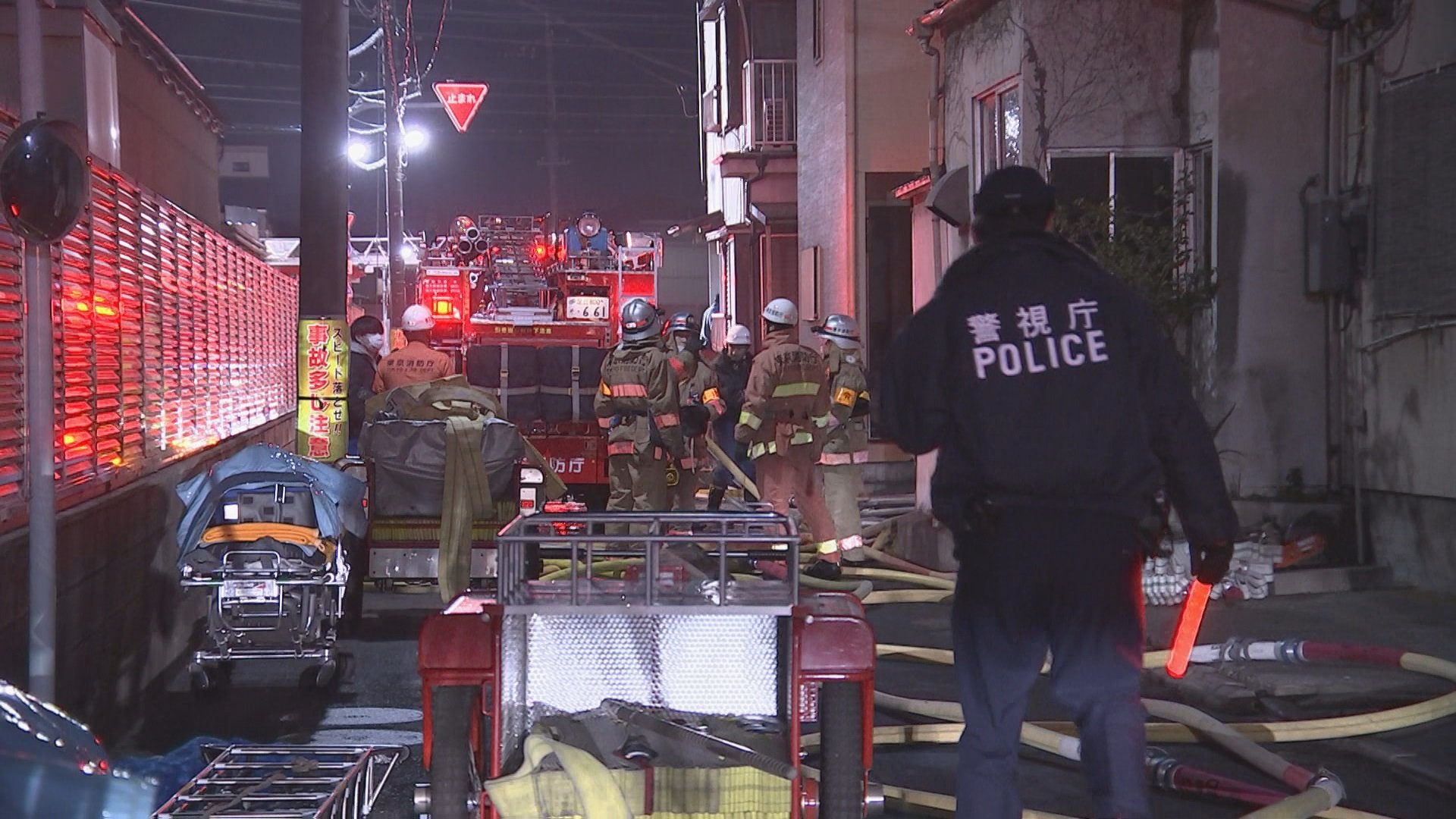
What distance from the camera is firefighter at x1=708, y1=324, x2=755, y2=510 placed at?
14672mm

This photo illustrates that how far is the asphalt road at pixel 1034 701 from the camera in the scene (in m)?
5.92

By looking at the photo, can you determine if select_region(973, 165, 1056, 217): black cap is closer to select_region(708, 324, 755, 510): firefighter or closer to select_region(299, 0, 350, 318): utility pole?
select_region(299, 0, 350, 318): utility pole

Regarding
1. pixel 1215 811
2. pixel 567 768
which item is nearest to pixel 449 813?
pixel 567 768

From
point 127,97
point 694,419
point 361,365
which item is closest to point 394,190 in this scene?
point 127,97

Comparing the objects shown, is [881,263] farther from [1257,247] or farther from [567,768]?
[567,768]

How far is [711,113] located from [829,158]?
11044 millimetres

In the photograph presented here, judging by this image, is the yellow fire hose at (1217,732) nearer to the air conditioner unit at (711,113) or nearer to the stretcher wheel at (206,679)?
the stretcher wheel at (206,679)

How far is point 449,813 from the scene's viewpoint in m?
4.46

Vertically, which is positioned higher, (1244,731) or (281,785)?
(281,785)

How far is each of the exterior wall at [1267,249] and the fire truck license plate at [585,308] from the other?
36.7ft

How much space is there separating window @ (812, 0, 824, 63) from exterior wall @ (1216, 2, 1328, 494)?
9496 millimetres

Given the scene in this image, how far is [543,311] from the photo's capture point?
21.8 meters

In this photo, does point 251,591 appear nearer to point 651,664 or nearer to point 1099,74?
point 651,664

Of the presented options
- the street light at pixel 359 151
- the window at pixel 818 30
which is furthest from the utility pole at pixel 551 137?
the window at pixel 818 30
